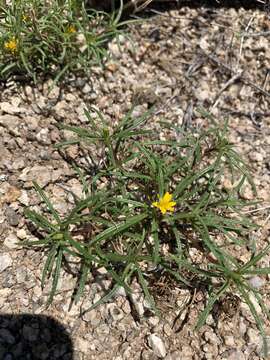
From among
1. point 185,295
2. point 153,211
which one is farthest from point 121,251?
point 185,295

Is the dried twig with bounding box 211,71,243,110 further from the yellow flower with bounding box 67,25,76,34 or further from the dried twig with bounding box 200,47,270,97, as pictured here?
the yellow flower with bounding box 67,25,76,34

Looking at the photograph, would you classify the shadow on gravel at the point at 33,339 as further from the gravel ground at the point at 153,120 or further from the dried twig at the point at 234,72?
the dried twig at the point at 234,72

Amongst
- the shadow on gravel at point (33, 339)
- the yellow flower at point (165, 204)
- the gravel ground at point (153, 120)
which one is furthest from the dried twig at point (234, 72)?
the shadow on gravel at point (33, 339)

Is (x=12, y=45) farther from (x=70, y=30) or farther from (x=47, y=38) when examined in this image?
(x=70, y=30)

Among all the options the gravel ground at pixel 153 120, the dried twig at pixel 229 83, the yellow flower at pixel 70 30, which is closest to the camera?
the gravel ground at pixel 153 120

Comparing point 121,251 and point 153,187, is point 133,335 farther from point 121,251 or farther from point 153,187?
point 153,187

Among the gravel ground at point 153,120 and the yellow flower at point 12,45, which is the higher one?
the yellow flower at point 12,45
